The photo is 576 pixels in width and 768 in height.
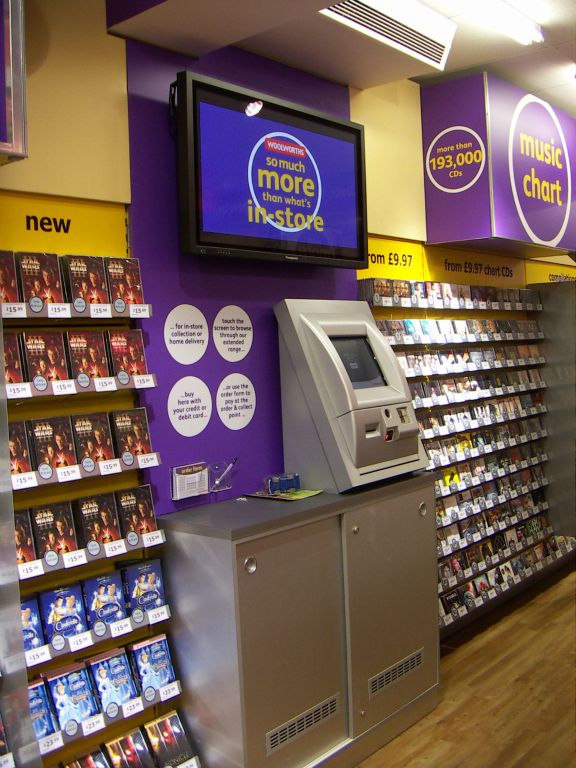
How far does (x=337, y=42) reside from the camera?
383cm

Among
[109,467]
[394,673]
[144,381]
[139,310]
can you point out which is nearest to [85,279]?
[139,310]

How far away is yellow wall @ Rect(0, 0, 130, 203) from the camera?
299 cm

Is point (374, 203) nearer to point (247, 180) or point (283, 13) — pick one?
point (247, 180)

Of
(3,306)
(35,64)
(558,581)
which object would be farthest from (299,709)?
(558,581)

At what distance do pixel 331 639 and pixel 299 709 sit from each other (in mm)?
327

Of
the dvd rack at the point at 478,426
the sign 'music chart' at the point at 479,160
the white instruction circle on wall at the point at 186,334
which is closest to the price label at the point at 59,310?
the white instruction circle on wall at the point at 186,334

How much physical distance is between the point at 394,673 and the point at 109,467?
5.86 feet

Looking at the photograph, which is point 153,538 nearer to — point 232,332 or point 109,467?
point 109,467

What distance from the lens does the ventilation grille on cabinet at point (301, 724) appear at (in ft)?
10.3

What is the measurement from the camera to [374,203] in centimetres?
471

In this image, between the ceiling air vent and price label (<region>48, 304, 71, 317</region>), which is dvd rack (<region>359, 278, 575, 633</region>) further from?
price label (<region>48, 304, 71, 317</region>)

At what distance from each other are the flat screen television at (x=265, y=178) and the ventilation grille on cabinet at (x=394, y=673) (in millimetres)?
2000

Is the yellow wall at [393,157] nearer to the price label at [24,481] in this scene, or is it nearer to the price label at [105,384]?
the price label at [105,384]

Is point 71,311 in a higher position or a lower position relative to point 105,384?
higher
